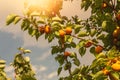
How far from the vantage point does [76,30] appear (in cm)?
573

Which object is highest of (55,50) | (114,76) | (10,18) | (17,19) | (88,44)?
(10,18)

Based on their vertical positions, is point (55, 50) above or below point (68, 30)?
above

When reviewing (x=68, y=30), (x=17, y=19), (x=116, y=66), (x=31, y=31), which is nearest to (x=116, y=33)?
(x=68, y=30)

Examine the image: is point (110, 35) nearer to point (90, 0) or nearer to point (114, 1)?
point (114, 1)

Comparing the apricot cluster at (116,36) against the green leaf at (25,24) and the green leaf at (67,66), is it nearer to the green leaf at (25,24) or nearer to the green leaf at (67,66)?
the green leaf at (67,66)

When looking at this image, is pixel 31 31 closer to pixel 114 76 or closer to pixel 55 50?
pixel 55 50

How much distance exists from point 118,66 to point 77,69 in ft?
6.32

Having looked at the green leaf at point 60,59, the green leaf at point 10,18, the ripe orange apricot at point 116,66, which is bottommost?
the ripe orange apricot at point 116,66

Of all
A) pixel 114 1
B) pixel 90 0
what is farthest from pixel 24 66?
pixel 114 1

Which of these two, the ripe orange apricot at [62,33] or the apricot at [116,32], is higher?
the ripe orange apricot at [62,33]

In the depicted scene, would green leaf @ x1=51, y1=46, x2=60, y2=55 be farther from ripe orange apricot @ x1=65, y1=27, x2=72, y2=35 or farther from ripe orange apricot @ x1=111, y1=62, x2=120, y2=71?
ripe orange apricot @ x1=111, y1=62, x2=120, y2=71

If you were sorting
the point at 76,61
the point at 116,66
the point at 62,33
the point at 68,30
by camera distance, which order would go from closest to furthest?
1. the point at 116,66
2. the point at 62,33
3. the point at 68,30
4. the point at 76,61

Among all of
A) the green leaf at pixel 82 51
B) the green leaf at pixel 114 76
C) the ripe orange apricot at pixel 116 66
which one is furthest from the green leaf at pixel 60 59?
the ripe orange apricot at pixel 116 66

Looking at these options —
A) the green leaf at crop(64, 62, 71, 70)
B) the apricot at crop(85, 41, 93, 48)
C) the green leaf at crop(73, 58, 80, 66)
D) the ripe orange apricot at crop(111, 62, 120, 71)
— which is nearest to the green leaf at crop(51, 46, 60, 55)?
the green leaf at crop(64, 62, 71, 70)
